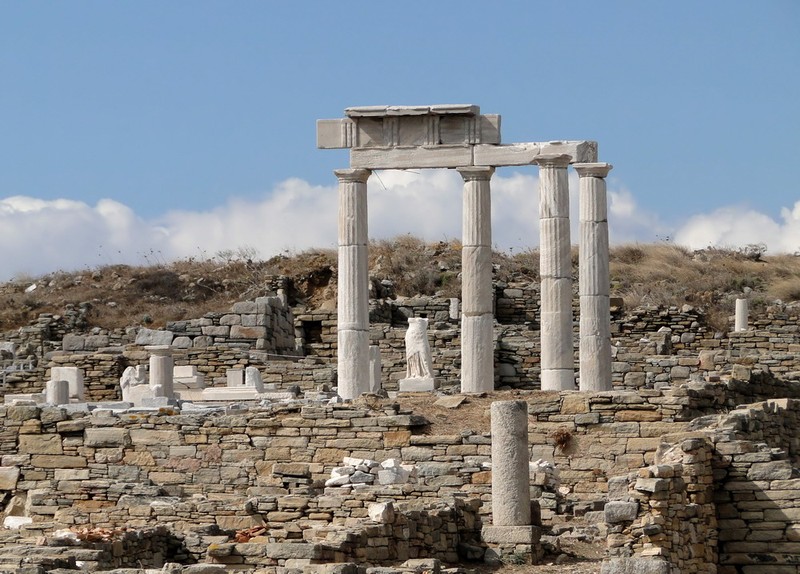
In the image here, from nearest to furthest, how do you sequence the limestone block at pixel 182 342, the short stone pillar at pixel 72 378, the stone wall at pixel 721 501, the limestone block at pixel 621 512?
the limestone block at pixel 621 512 → the stone wall at pixel 721 501 → the short stone pillar at pixel 72 378 → the limestone block at pixel 182 342

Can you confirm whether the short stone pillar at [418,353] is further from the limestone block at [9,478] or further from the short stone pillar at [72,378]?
the limestone block at [9,478]

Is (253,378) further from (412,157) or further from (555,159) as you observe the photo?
(555,159)

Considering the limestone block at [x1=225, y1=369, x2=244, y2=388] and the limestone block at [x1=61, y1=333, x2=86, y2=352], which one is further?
the limestone block at [x1=61, y1=333, x2=86, y2=352]

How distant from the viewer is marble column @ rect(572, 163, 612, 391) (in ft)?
123

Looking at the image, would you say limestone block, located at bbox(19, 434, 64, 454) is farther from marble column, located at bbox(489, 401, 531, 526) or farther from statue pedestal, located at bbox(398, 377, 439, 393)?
marble column, located at bbox(489, 401, 531, 526)

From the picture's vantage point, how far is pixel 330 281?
55.8 m

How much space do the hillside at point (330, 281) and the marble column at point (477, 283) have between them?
13.8m

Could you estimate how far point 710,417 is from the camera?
29.0 metres

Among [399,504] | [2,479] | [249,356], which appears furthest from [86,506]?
[249,356]

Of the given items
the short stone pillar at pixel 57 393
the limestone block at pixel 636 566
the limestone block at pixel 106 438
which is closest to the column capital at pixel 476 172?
the short stone pillar at pixel 57 393

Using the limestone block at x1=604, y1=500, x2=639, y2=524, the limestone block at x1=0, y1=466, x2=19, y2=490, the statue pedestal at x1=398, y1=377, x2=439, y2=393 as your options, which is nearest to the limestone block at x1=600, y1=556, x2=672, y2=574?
the limestone block at x1=604, y1=500, x2=639, y2=524

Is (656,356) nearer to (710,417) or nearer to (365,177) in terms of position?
(365,177)

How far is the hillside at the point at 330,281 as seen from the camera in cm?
5572

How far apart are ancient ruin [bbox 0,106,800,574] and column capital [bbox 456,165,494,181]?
0.05 m
